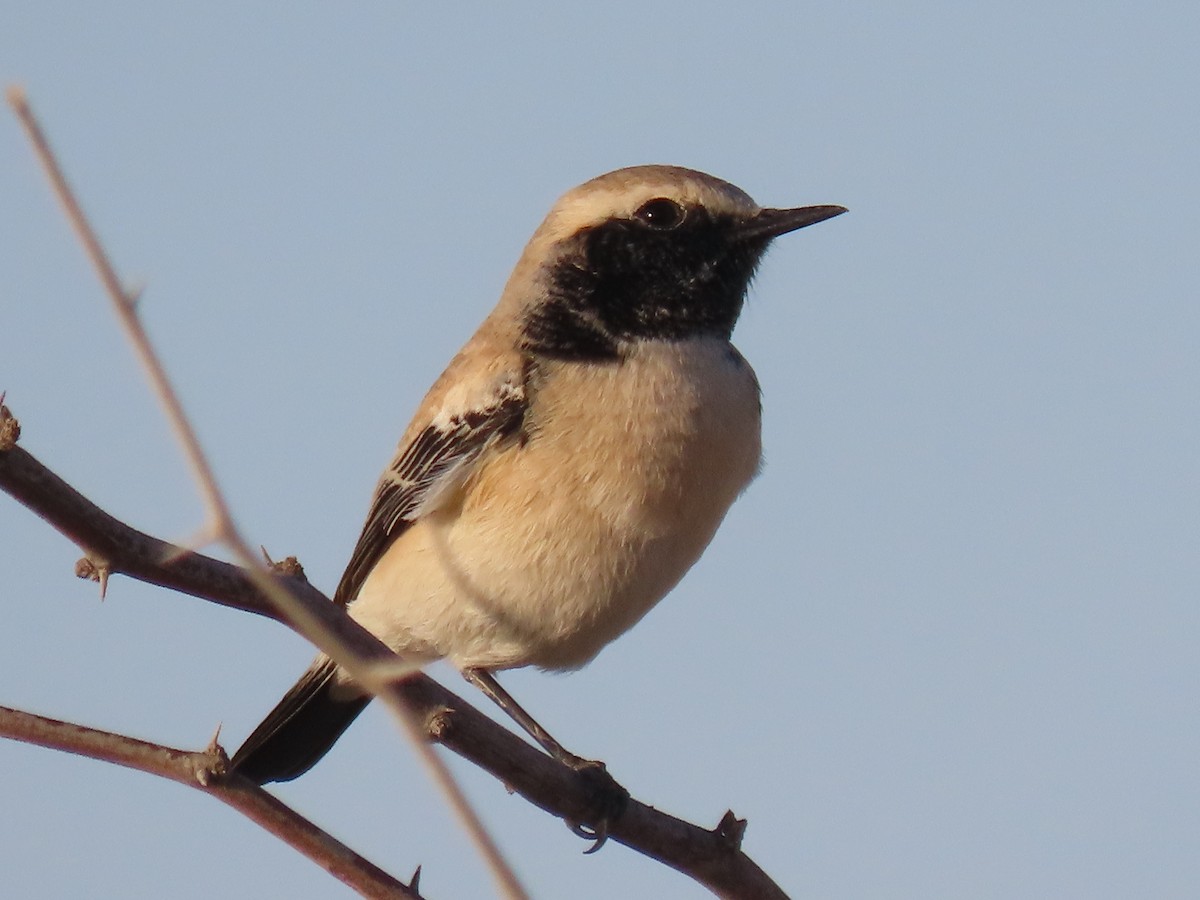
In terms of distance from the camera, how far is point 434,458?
23.6ft

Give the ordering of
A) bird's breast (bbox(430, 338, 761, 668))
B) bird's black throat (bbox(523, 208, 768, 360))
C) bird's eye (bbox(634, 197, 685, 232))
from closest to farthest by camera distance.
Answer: bird's breast (bbox(430, 338, 761, 668)) → bird's black throat (bbox(523, 208, 768, 360)) → bird's eye (bbox(634, 197, 685, 232))

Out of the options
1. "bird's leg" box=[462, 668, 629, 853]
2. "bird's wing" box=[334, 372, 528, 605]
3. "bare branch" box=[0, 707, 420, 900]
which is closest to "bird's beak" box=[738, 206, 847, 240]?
"bird's wing" box=[334, 372, 528, 605]

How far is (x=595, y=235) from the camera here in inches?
300

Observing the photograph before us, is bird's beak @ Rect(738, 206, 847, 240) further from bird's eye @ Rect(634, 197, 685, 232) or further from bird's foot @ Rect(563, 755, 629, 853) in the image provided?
bird's foot @ Rect(563, 755, 629, 853)

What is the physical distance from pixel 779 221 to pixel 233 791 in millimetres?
4389

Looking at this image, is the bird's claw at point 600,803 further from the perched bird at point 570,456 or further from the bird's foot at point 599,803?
the perched bird at point 570,456

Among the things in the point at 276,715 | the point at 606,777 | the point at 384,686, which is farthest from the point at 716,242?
the point at 384,686

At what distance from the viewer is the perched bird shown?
21.9 ft

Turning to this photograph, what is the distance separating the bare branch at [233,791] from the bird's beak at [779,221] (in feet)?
13.5

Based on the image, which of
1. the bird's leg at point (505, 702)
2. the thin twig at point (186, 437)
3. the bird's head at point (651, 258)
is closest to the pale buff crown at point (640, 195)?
the bird's head at point (651, 258)

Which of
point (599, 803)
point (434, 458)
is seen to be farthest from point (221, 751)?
point (434, 458)

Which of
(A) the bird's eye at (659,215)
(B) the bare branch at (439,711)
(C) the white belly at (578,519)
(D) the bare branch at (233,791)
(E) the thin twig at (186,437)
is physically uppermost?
(A) the bird's eye at (659,215)

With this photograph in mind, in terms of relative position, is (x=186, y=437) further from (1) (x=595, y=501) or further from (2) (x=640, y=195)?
(2) (x=640, y=195)

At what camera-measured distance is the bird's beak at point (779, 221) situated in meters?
7.63
